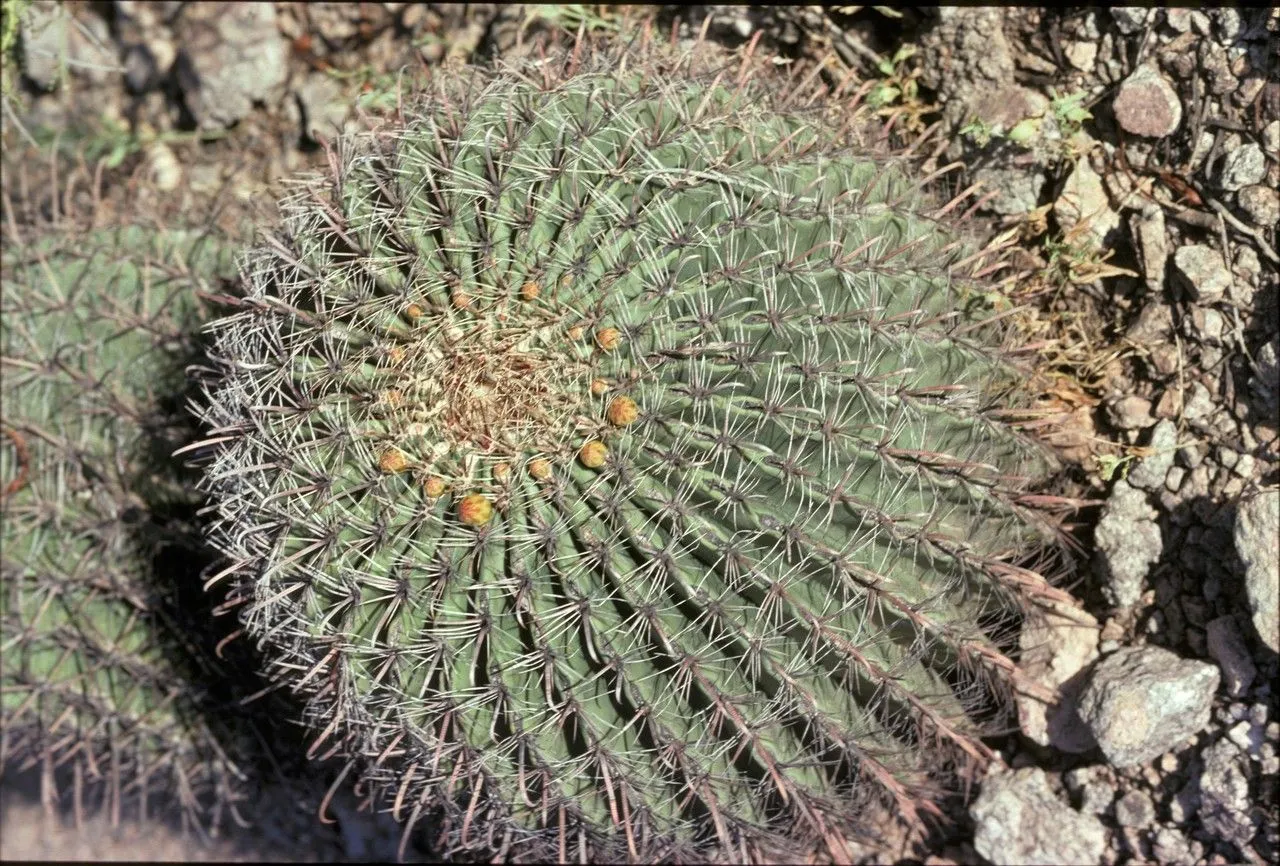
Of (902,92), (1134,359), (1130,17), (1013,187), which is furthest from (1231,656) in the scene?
(902,92)

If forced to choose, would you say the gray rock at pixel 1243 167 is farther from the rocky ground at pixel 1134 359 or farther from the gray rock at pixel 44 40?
the gray rock at pixel 44 40

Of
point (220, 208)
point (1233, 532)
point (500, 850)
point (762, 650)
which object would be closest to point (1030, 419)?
point (1233, 532)

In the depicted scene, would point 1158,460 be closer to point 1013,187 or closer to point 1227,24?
point 1013,187

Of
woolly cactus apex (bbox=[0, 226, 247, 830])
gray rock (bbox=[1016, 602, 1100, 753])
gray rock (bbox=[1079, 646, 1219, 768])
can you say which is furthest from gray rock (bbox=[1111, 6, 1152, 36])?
woolly cactus apex (bbox=[0, 226, 247, 830])

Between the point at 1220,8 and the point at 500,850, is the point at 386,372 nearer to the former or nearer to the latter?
the point at 500,850

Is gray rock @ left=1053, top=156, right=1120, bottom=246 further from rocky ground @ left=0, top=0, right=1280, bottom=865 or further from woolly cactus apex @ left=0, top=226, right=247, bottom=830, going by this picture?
woolly cactus apex @ left=0, top=226, right=247, bottom=830

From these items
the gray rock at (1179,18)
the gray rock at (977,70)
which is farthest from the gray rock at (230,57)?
the gray rock at (1179,18)
